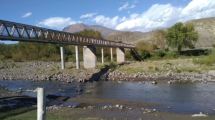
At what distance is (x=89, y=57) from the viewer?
85625mm

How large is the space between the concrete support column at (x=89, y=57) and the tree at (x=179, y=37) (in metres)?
48.9

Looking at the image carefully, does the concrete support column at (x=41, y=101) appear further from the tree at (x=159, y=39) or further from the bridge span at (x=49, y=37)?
the tree at (x=159, y=39)

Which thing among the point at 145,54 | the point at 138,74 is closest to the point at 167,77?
the point at 138,74

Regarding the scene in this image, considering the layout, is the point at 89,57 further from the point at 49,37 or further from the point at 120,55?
the point at 120,55

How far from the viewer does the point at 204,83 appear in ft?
182

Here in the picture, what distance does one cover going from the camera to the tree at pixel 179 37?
424ft

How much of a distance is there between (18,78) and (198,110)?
4920cm

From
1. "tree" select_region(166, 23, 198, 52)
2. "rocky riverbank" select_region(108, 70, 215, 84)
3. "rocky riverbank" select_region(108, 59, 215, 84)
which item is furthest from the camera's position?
"tree" select_region(166, 23, 198, 52)

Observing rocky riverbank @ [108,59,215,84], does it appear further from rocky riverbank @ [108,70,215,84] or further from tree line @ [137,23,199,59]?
tree line @ [137,23,199,59]

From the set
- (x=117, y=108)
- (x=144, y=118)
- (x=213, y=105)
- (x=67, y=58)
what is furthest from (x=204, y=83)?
(x=67, y=58)

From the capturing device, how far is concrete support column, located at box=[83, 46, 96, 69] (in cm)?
8525

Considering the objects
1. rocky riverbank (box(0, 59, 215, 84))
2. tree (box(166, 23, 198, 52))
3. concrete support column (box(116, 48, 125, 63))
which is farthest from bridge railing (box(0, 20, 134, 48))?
tree (box(166, 23, 198, 52))

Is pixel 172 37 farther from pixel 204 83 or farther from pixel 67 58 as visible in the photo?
pixel 204 83

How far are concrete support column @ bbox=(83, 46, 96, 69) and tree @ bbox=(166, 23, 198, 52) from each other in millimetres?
48946
